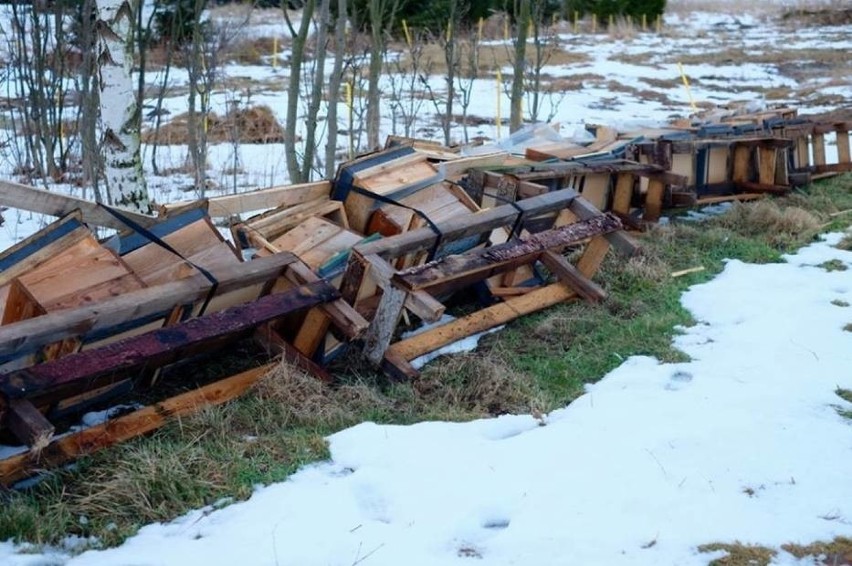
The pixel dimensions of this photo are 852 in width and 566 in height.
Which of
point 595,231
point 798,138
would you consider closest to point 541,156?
point 595,231

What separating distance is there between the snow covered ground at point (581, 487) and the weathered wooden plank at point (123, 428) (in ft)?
1.68

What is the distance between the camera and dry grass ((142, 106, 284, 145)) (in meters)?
14.9

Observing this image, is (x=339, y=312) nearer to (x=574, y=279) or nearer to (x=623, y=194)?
(x=574, y=279)

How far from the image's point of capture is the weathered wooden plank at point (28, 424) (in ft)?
12.1

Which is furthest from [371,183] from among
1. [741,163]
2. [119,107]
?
[741,163]

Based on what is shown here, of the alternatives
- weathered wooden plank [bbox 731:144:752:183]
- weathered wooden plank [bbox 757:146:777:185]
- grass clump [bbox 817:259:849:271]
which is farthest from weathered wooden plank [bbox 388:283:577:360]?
weathered wooden plank [bbox 757:146:777:185]

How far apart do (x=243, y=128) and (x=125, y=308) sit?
38.2 ft

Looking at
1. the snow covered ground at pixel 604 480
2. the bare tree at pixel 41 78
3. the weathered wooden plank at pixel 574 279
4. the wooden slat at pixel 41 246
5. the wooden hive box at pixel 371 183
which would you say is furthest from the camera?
the bare tree at pixel 41 78

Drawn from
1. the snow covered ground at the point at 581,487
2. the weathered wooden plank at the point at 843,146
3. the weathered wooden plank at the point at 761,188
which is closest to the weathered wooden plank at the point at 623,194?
the weathered wooden plank at the point at 761,188

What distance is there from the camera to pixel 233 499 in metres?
3.72

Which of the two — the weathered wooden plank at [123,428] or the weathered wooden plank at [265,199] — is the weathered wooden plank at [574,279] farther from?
the weathered wooden plank at [123,428]

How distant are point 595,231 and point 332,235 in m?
1.75

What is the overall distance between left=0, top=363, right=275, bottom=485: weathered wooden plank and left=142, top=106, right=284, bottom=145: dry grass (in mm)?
10575

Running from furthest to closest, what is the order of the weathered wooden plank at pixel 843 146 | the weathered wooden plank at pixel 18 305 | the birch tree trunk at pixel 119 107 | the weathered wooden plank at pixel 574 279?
the weathered wooden plank at pixel 843 146 < the birch tree trunk at pixel 119 107 < the weathered wooden plank at pixel 574 279 < the weathered wooden plank at pixel 18 305
